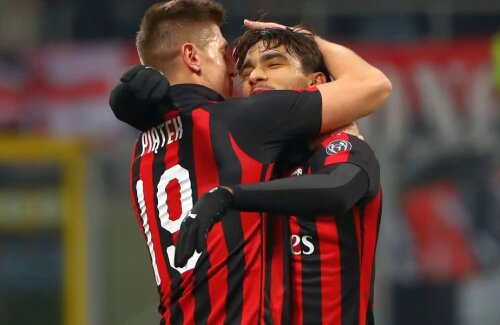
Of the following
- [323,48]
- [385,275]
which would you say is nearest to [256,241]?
[323,48]

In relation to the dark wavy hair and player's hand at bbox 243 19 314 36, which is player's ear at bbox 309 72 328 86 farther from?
player's hand at bbox 243 19 314 36

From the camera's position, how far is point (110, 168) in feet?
33.8

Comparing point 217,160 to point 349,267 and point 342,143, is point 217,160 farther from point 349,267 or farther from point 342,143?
point 349,267

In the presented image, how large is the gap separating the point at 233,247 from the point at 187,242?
1.75 ft

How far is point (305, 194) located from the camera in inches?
139

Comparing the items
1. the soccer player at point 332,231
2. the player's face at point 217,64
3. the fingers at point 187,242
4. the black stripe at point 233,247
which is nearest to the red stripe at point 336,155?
the soccer player at point 332,231

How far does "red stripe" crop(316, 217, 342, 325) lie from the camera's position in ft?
12.7

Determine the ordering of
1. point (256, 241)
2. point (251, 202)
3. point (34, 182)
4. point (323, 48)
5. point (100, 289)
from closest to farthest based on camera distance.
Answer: point (251, 202), point (256, 241), point (323, 48), point (100, 289), point (34, 182)

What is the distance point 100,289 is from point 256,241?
20.8ft

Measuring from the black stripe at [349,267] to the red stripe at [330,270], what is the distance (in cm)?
1

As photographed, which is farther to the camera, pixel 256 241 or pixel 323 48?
pixel 323 48

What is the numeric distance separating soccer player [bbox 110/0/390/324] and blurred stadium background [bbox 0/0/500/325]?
5706 mm

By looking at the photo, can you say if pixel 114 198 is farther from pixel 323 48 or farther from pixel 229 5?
pixel 323 48

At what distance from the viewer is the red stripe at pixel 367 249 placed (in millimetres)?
3945
